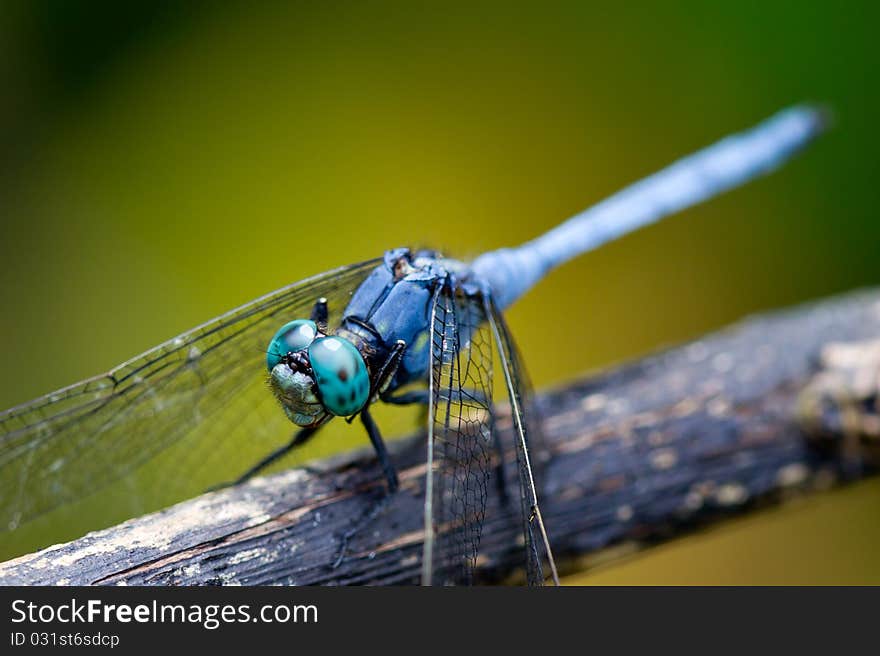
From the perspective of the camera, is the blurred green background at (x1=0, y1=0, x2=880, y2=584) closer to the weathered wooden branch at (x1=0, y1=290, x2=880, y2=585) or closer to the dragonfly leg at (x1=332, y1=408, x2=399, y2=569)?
the weathered wooden branch at (x1=0, y1=290, x2=880, y2=585)

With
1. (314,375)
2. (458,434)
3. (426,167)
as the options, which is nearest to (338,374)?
(314,375)

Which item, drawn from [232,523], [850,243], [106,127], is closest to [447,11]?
[106,127]

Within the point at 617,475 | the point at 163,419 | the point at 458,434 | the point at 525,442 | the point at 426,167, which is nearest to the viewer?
the point at 525,442

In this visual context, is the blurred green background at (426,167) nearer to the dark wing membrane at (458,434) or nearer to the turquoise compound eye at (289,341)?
the dark wing membrane at (458,434)

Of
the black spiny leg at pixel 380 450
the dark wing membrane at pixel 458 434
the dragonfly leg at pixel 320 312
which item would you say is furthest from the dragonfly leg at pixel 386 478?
the dragonfly leg at pixel 320 312

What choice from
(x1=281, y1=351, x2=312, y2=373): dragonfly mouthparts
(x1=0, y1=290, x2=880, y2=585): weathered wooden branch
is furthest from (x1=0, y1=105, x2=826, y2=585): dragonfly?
(x1=0, y1=290, x2=880, y2=585): weathered wooden branch

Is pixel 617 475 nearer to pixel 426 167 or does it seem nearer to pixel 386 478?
pixel 386 478

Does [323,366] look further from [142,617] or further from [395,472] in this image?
[142,617]
